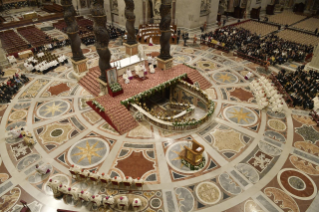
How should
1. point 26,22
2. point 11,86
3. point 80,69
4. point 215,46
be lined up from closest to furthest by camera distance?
point 11,86
point 80,69
point 215,46
point 26,22

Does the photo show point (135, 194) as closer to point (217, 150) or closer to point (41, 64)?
point (217, 150)

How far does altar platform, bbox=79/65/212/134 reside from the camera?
11.7m

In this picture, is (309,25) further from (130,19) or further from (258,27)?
(130,19)

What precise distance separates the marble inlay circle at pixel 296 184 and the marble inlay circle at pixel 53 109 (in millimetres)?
11601

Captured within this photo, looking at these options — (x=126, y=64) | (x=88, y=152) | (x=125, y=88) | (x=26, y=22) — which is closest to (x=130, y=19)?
(x=126, y=64)

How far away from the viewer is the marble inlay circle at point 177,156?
31.1 ft

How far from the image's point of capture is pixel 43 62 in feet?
56.6

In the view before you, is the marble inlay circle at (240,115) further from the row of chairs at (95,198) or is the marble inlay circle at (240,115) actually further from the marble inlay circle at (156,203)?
the row of chairs at (95,198)

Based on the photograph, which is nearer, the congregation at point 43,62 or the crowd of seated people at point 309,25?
the congregation at point 43,62

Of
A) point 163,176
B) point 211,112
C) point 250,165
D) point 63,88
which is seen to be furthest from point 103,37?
point 250,165

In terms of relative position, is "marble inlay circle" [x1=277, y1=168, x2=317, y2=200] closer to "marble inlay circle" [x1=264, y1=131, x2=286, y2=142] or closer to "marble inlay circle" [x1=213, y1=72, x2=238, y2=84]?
"marble inlay circle" [x1=264, y1=131, x2=286, y2=142]

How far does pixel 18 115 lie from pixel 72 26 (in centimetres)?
625

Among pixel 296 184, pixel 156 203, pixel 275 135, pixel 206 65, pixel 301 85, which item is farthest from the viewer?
pixel 206 65

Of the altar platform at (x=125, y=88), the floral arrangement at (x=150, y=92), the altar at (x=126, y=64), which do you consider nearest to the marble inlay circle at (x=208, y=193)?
the altar platform at (x=125, y=88)
